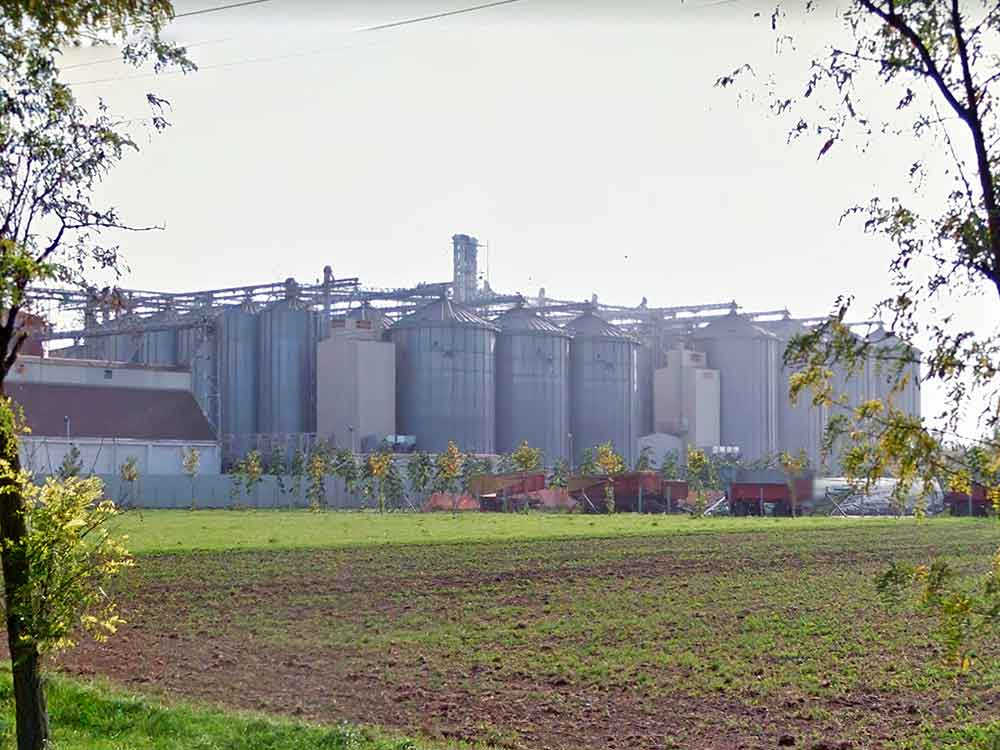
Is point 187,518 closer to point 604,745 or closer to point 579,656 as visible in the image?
point 579,656

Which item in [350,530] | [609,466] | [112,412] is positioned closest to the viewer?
[350,530]

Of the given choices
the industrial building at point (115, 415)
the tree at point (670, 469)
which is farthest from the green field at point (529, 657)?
the tree at point (670, 469)

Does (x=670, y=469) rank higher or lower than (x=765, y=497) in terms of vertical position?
higher

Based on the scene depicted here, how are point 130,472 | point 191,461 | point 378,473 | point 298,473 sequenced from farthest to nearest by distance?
point 298,473 < point 191,461 < point 378,473 < point 130,472

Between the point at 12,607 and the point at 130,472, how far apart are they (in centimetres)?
7448

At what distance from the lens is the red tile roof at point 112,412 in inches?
3548

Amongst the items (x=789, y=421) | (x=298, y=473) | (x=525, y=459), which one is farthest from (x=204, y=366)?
(x=789, y=421)

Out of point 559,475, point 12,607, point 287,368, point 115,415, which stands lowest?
point 559,475

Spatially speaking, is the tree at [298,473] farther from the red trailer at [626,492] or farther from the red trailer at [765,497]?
the red trailer at [765,497]

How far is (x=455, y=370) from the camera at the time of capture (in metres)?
104

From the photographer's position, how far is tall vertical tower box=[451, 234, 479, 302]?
126 m

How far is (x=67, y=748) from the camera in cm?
1320

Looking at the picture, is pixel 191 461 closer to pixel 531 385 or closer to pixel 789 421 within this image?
pixel 531 385

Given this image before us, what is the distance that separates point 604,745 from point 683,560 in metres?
23.8
